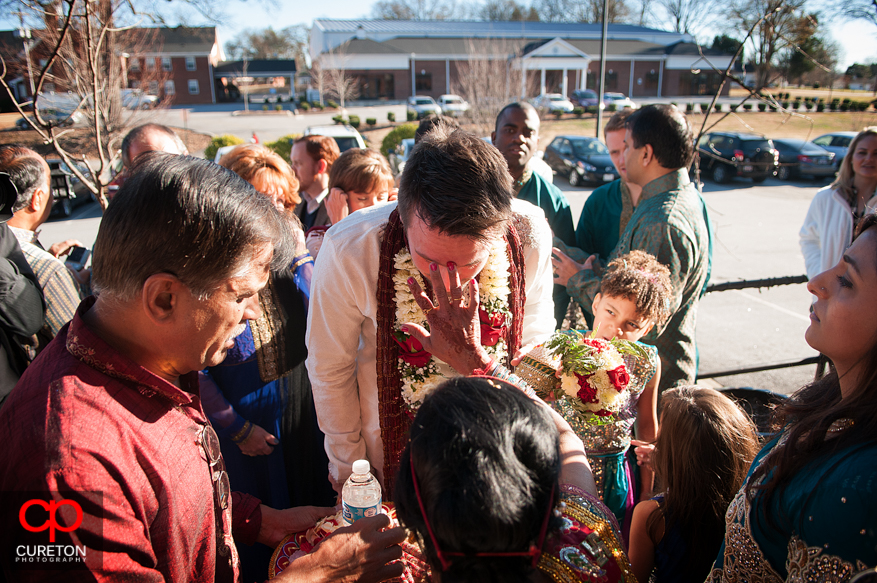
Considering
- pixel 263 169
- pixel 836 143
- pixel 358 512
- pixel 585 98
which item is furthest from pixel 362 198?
pixel 585 98

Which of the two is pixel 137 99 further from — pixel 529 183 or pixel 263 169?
pixel 529 183

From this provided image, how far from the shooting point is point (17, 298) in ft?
8.08


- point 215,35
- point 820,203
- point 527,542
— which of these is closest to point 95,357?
point 527,542

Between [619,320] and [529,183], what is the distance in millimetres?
1626

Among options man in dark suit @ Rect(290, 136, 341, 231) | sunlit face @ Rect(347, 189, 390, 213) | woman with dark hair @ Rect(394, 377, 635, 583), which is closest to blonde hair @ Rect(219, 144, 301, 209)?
sunlit face @ Rect(347, 189, 390, 213)

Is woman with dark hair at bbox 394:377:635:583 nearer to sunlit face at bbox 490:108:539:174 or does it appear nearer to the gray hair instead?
the gray hair

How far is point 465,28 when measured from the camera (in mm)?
53094

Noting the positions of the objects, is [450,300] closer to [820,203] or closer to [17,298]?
[17,298]

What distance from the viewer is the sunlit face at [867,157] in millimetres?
3838

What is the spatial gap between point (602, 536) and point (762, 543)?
0.44m

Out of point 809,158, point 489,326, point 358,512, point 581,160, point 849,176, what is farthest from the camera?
point 809,158

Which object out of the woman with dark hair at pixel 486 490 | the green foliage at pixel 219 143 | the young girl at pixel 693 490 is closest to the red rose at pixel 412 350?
the woman with dark hair at pixel 486 490

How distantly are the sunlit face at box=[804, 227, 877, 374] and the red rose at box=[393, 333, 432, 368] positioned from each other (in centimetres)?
126

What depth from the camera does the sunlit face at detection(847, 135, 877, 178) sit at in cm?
384
